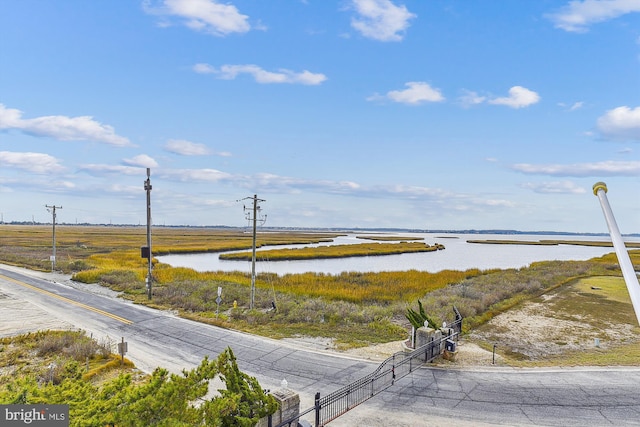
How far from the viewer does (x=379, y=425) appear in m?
10.9

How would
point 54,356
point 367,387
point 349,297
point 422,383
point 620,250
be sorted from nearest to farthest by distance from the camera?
point 620,250
point 367,387
point 422,383
point 54,356
point 349,297

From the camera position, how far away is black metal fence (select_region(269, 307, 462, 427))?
10466 mm

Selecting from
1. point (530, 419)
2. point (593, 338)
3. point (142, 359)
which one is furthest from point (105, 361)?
point (593, 338)

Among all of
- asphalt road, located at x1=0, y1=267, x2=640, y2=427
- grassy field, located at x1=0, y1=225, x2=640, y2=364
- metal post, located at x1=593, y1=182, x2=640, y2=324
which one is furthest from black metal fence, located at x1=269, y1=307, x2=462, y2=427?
metal post, located at x1=593, y1=182, x2=640, y2=324

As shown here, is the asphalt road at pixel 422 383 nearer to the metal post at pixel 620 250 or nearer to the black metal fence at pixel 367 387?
the black metal fence at pixel 367 387

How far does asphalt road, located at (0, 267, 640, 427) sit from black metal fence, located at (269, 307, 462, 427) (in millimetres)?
264

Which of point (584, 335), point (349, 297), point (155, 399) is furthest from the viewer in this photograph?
point (349, 297)

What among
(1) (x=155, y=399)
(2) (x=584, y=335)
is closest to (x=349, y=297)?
(2) (x=584, y=335)

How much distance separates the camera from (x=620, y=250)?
17.9 ft

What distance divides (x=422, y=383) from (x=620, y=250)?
10.6 metres

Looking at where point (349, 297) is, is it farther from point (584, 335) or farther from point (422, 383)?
point (422, 383)

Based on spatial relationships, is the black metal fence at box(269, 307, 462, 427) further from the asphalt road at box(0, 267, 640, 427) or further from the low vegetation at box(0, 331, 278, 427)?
the low vegetation at box(0, 331, 278, 427)

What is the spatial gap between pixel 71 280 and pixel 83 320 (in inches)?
772

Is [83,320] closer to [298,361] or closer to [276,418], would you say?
[298,361]
